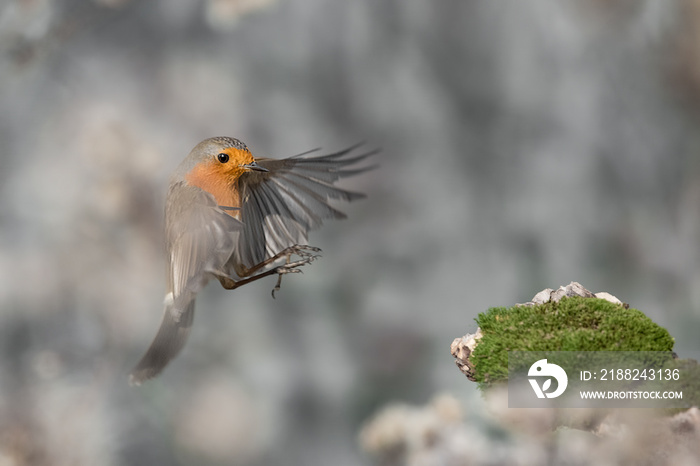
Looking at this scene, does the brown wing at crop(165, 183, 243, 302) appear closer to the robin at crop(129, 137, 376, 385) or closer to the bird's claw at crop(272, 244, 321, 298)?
the robin at crop(129, 137, 376, 385)

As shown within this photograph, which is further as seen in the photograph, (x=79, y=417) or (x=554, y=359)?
(x=79, y=417)

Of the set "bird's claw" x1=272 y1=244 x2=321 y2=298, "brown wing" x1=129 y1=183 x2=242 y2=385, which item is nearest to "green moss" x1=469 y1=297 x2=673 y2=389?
"bird's claw" x1=272 y1=244 x2=321 y2=298

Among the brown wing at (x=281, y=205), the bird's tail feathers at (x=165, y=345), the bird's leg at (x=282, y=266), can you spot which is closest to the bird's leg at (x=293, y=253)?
the bird's leg at (x=282, y=266)

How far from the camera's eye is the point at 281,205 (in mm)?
2846

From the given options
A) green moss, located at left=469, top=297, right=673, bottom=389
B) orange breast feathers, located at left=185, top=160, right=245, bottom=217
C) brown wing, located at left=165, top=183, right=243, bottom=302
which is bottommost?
green moss, located at left=469, top=297, right=673, bottom=389

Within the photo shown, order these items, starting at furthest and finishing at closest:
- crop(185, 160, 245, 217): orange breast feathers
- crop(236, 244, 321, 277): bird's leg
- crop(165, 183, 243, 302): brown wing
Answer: crop(236, 244, 321, 277): bird's leg < crop(185, 160, 245, 217): orange breast feathers < crop(165, 183, 243, 302): brown wing

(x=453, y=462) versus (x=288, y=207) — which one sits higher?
(x=288, y=207)

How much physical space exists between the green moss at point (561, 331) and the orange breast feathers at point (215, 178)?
3.95 ft

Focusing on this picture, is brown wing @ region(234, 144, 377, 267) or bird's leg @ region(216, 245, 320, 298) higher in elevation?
brown wing @ region(234, 144, 377, 267)

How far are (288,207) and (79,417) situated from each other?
1689mm

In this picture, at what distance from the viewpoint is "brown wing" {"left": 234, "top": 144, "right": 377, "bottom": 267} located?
2754 millimetres

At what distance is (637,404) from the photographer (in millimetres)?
2328

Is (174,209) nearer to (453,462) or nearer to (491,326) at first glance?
(491,326)

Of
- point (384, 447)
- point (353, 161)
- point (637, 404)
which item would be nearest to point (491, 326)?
point (637, 404)
